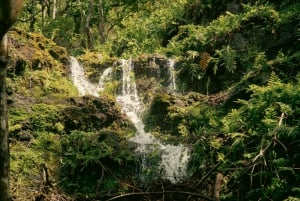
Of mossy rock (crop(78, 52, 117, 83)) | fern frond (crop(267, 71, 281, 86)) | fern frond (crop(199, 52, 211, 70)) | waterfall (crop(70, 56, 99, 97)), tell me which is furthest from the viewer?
mossy rock (crop(78, 52, 117, 83))

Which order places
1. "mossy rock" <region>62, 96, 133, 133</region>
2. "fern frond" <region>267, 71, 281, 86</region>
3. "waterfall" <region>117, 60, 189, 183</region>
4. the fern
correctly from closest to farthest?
"fern frond" <region>267, 71, 281, 86</region> < "waterfall" <region>117, 60, 189, 183</region> < "mossy rock" <region>62, 96, 133, 133</region> < the fern

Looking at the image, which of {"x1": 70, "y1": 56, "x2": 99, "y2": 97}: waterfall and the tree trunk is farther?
{"x1": 70, "y1": 56, "x2": 99, "y2": 97}: waterfall

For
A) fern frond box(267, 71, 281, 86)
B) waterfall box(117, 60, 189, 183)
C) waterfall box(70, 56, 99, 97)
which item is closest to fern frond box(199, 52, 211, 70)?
waterfall box(117, 60, 189, 183)

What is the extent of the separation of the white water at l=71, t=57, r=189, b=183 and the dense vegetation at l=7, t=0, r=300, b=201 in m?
0.29

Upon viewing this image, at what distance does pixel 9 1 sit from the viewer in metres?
2.17

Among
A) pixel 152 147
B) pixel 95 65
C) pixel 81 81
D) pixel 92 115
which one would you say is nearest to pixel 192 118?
pixel 152 147

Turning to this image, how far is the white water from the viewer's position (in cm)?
999

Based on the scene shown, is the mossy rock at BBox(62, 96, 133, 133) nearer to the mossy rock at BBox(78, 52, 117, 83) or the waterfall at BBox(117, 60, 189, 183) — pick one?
the waterfall at BBox(117, 60, 189, 183)

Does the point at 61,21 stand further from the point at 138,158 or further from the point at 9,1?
the point at 9,1

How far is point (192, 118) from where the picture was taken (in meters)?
10.7

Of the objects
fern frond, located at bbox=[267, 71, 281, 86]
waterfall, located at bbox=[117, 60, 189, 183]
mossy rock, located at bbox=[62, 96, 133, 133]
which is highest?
fern frond, located at bbox=[267, 71, 281, 86]

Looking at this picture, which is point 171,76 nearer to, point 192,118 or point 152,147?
point 192,118

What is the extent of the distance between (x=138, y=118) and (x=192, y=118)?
348 cm

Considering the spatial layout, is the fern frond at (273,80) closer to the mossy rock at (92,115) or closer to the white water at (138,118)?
the white water at (138,118)
